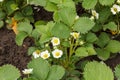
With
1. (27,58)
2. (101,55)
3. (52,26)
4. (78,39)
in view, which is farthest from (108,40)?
(27,58)

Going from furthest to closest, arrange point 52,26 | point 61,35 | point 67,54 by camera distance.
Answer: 1. point 67,54
2. point 52,26
3. point 61,35

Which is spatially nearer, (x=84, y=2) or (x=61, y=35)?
(x=61, y=35)

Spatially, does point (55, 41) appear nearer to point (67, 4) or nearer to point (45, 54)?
point (45, 54)

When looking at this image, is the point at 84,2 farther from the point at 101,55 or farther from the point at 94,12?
the point at 101,55

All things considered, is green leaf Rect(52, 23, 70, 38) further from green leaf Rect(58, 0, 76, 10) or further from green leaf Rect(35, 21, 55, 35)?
green leaf Rect(58, 0, 76, 10)

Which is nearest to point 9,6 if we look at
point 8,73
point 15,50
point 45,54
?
point 15,50
